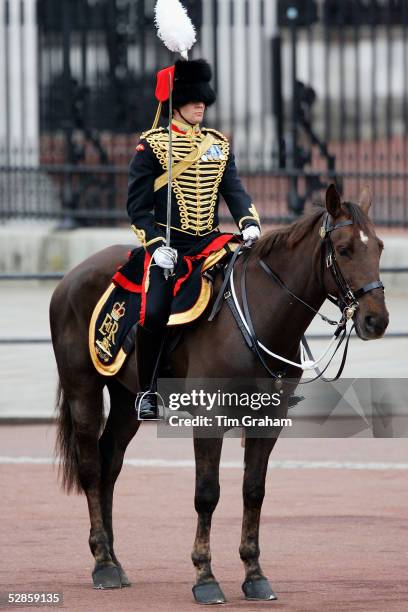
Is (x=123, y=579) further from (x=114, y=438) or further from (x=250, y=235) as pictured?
(x=250, y=235)

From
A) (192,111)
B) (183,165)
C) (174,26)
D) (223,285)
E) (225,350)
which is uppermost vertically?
(174,26)

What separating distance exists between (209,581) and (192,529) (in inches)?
71.9

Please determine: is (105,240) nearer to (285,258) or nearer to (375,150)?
(375,150)

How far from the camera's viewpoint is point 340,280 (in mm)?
7242

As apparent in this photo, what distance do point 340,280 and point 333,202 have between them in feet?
1.08

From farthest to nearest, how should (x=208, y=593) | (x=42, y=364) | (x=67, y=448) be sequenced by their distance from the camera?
(x=42, y=364)
(x=67, y=448)
(x=208, y=593)

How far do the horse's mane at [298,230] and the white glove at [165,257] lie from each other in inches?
14.4

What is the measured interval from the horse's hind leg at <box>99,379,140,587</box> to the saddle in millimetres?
286

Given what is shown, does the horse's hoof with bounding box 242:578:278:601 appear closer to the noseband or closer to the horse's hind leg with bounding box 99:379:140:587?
the horse's hind leg with bounding box 99:379:140:587

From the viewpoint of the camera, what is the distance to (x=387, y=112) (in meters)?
19.0

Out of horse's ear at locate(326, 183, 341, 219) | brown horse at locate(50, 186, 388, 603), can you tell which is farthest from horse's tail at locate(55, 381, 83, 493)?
horse's ear at locate(326, 183, 341, 219)

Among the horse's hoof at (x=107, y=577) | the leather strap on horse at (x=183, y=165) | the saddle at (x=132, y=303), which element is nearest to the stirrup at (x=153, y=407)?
the saddle at (x=132, y=303)

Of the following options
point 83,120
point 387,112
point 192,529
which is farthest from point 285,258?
point 83,120

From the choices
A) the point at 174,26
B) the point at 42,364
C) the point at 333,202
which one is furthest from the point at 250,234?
the point at 42,364
